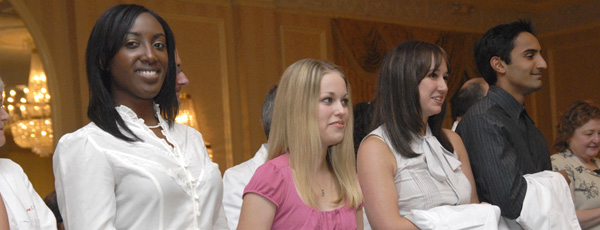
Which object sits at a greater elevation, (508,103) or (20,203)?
(508,103)

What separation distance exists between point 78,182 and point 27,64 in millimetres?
4978

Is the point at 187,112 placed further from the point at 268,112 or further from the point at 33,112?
the point at 268,112

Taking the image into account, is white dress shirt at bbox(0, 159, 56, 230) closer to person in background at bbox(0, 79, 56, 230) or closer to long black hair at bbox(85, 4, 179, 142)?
person in background at bbox(0, 79, 56, 230)

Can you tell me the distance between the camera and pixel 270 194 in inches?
78.4

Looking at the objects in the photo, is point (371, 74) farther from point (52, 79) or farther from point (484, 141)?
point (484, 141)

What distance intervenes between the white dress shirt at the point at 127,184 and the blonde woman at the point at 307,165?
0.61 ft

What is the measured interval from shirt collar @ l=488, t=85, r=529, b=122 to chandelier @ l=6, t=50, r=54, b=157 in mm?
4567

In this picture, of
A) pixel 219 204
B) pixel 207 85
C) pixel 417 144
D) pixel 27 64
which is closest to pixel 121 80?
pixel 219 204

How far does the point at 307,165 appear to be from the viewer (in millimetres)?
2082

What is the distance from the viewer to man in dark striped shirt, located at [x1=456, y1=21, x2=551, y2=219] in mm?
2633

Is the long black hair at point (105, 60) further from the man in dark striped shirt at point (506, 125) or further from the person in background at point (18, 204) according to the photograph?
the man in dark striped shirt at point (506, 125)

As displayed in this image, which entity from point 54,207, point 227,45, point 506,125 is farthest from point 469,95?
point 227,45

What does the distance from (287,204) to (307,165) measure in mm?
141

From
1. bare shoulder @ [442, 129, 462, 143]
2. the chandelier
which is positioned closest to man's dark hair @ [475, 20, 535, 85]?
bare shoulder @ [442, 129, 462, 143]
